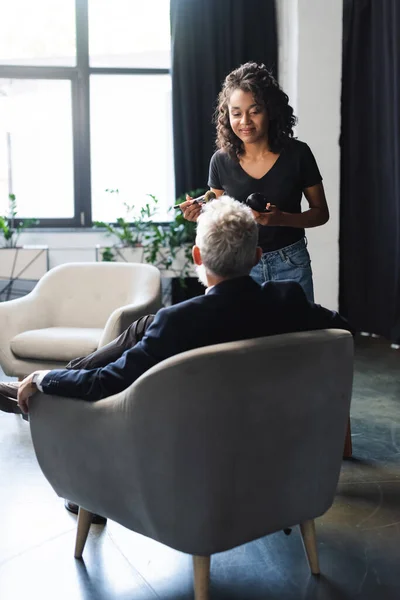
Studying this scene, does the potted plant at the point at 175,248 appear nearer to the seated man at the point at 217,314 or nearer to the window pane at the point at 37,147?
the window pane at the point at 37,147

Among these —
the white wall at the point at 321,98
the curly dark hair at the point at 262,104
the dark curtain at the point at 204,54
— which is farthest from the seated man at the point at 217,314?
the dark curtain at the point at 204,54

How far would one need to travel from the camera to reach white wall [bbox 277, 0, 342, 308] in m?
5.90

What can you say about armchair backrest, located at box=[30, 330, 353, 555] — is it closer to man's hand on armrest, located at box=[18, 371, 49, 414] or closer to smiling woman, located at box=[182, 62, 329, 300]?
man's hand on armrest, located at box=[18, 371, 49, 414]

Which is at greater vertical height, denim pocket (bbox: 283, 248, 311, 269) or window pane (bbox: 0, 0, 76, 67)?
window pane (bbox: 0, 0, 76, 67)

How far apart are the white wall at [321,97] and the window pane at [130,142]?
56.7 inches

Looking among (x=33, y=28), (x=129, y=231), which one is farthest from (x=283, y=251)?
(x=33, y=28)

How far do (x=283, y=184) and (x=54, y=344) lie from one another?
150cm

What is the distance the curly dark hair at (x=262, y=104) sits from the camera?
2.91 m

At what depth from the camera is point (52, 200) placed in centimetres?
695

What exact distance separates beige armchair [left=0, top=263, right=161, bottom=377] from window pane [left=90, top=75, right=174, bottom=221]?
2718mm

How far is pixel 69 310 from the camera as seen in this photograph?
426 centimetres

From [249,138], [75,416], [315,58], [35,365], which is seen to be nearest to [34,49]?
[315,58]

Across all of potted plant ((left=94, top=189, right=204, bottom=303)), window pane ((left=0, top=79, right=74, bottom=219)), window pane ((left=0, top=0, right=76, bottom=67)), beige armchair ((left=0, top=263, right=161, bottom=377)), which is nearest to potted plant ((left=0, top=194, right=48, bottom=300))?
potted plant ((left=94, top=189, right=204, bottom=303))

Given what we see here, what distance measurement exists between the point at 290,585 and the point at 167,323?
0.87 m
